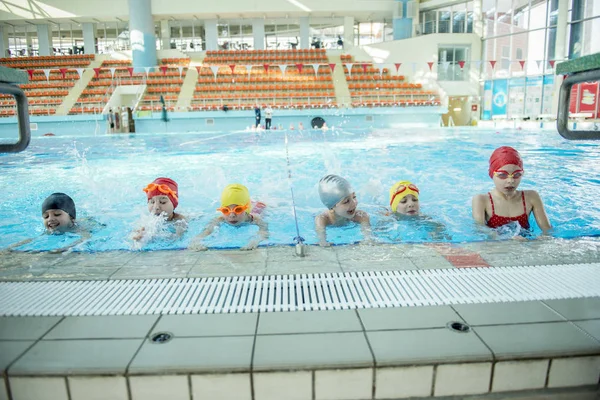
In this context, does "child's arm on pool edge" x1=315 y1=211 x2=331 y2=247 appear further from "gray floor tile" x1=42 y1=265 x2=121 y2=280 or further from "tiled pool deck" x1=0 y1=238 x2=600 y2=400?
"tiled pool deck" x1=0 y1=238 x2=600 y2=400

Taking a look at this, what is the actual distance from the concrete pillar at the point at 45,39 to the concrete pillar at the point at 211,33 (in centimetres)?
903

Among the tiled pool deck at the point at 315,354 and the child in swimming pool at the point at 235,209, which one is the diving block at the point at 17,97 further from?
the child in swimming pool at the point at 235,209

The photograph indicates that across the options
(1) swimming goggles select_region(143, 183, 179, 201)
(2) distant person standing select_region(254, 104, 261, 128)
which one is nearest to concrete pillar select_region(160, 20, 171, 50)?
(2) distant person standing select_region(254, 104, 261, 128)

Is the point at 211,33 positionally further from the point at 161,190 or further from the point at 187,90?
the point at 161,190

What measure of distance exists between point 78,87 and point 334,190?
21586 mm

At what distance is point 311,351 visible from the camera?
4.75 feet

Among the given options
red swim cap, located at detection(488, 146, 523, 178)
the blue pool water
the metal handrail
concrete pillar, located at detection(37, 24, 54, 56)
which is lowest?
the blue pool water

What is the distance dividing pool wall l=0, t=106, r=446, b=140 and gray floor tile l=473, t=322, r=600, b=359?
58.9ft

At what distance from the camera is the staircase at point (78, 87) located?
19.5 metres

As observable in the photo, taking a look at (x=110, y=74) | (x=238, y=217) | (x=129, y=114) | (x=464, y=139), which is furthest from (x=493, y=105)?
(x=238, y=217)

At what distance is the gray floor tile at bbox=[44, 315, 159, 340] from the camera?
5.20ft

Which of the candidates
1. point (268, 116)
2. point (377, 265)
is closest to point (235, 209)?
point (377, 265)

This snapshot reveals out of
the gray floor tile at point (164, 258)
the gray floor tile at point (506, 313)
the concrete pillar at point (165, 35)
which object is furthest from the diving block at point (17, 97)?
the concrete pillar at point (165, 35)

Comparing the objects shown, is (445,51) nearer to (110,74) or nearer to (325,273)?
(110,74)
